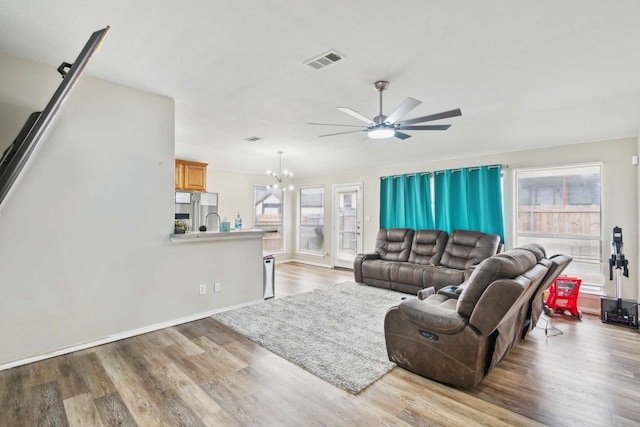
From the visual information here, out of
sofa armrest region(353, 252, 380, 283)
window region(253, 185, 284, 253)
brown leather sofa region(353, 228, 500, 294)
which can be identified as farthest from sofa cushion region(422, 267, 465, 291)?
window region(253, 185, 284, 253)

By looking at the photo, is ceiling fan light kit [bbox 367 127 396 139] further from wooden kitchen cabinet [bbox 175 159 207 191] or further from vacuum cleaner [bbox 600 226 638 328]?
wooden kitchen cabinet [bbox 175 159 207 191]

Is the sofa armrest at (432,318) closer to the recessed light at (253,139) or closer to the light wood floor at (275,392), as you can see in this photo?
the light wood floor at (275,392)

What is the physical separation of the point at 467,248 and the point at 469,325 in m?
3.21

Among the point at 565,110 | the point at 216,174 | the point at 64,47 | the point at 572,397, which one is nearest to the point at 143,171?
the point at 64,47

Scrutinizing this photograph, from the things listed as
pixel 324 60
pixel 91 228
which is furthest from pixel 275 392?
pixel 324 60

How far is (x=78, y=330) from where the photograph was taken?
2969 mm

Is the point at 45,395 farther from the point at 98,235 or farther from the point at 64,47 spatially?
the point at 64,47

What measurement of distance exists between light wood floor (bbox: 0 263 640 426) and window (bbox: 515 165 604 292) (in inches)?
69.3

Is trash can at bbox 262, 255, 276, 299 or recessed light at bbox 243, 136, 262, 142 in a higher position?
recessed light at bbox 243, 136, 262, 142

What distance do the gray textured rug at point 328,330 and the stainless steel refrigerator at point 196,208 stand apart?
2631mm

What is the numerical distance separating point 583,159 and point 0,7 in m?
6.49

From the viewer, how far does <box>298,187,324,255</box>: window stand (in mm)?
8125

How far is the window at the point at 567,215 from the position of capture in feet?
14.6

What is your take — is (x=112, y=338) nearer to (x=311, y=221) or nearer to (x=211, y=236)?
(x=211, y=236)
